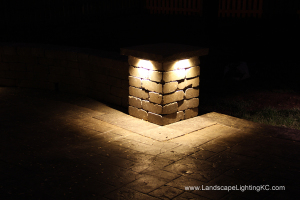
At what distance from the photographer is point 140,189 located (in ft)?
13.6

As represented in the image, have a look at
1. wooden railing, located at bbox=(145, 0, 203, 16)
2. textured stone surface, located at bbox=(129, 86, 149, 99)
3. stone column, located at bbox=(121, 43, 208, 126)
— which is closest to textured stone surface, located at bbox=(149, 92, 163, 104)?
stone column, located at bbox=(121, 43, 208, 126)

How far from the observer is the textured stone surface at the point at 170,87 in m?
6.11

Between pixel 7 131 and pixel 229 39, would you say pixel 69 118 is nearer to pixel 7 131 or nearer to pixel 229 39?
pixel 7 131

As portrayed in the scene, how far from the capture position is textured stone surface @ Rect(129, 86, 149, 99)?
6456 mm

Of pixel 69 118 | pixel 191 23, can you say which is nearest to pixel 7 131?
pixel 69 118

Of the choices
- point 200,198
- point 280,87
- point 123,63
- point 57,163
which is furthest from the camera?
point 280,87

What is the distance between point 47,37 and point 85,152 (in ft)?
36.5

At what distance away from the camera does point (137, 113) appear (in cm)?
673

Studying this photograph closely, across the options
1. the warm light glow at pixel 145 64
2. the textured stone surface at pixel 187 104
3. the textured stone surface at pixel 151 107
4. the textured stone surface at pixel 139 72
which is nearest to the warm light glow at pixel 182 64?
the warm light glow at pixel 145 64

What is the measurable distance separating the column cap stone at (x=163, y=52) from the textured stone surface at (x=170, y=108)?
822 millimetres

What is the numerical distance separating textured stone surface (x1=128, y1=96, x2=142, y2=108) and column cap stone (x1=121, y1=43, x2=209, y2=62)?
84cm

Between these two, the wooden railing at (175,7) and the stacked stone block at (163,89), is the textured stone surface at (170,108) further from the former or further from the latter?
the wooden railing at (175,7)

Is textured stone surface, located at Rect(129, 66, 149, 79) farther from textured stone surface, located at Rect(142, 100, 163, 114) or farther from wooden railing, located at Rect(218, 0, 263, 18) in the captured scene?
wooden railing, located at Rect(218, 0, 263, 18)

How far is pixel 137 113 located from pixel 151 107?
442 mm
